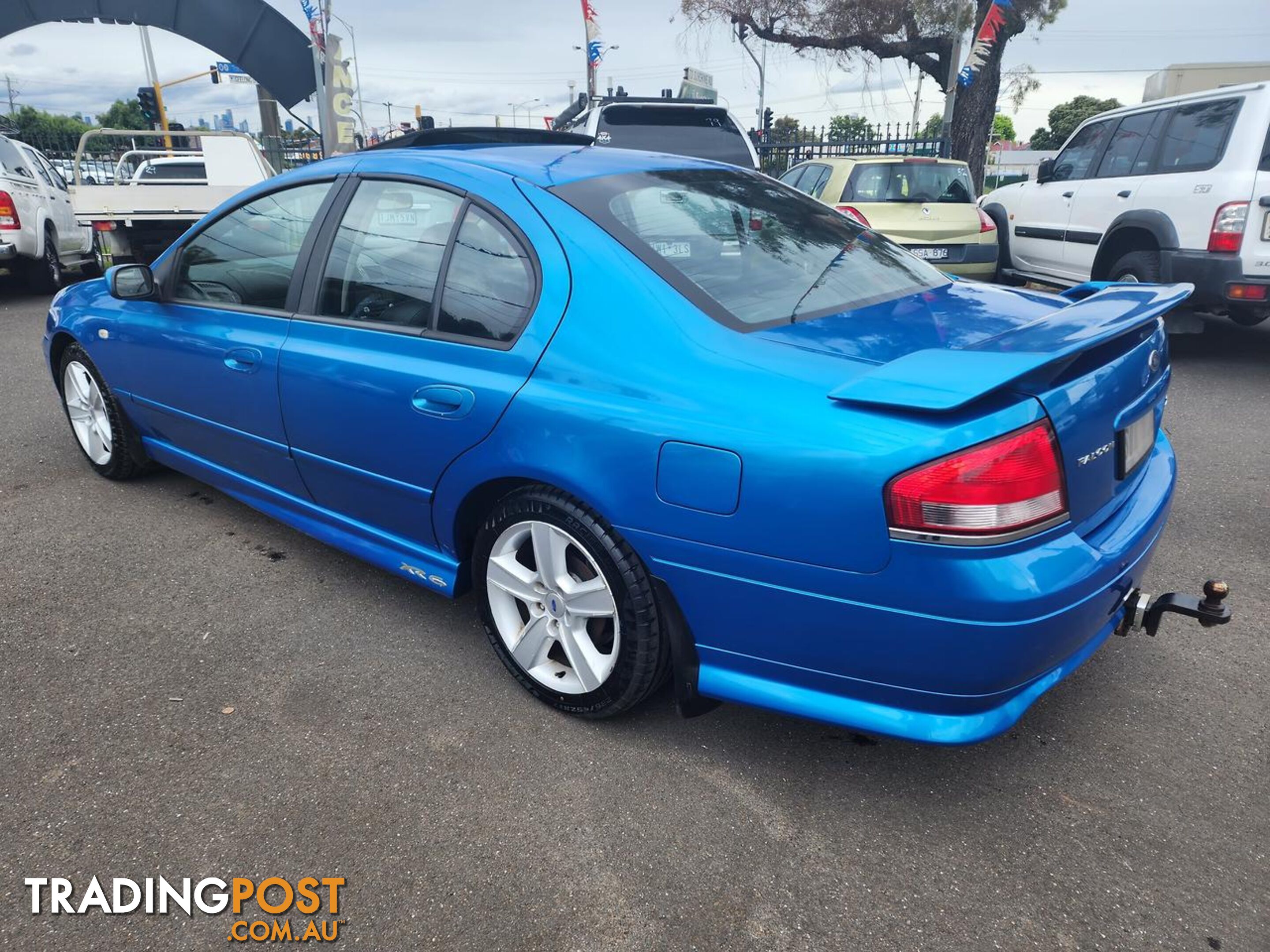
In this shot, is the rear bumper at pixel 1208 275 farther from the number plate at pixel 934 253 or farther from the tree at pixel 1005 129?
the tree at pixel 1005 129

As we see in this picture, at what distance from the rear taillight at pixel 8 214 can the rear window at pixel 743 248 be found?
376 inches

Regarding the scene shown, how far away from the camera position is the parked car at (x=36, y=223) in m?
9.45

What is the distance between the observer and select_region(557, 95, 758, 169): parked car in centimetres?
820

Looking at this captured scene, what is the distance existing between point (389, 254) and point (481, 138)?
1394 millimetres

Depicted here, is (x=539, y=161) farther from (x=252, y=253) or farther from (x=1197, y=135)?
(x=1197, y=135)

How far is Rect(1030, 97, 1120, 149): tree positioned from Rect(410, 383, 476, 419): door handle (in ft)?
207

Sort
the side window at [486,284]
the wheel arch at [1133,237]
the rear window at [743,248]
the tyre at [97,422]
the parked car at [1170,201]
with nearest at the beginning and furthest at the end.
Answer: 1. the rear window at [743,248]
2. the side window at [486,284]
3. the tyre at [97,422]
4. the parked car at [1170,201]
5. the wheel arch at [1133,237]

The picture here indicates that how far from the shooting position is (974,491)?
5.67 ft

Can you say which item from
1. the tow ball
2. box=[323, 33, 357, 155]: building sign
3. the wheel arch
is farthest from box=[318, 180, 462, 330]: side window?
box=[323, 33, 357, 155]: building sign

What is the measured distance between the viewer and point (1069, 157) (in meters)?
7.70

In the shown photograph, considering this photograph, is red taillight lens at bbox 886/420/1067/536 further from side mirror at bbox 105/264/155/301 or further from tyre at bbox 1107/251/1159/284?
tyre at bbox 1107/251/1159/284

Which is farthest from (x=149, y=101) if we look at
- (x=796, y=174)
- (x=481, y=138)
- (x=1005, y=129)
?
(x=1005, y=129)

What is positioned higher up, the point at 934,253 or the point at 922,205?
the point at 922,205

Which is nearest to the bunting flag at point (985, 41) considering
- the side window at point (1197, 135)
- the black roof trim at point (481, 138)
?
the side window at point (1197, 135)
